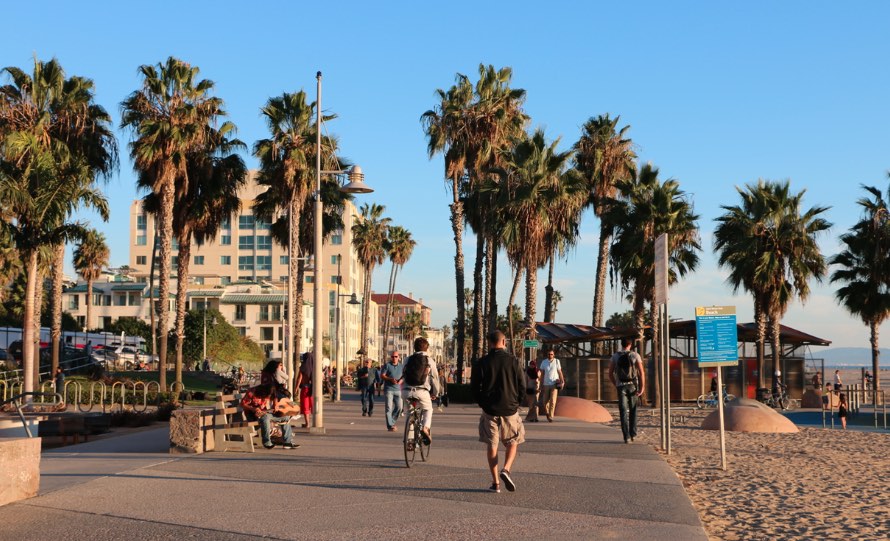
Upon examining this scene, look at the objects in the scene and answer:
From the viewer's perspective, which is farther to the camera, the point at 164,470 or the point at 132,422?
the point at 132,422

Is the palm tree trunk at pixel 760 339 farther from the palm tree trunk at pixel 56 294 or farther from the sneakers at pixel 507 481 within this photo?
the sneakers at pixel 507 481

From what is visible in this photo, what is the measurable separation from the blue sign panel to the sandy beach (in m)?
1.57

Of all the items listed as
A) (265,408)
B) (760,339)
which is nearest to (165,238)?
(265,408)

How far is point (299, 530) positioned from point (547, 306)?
4157 centimetres

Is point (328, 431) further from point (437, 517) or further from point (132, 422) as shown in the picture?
point (437, 517)

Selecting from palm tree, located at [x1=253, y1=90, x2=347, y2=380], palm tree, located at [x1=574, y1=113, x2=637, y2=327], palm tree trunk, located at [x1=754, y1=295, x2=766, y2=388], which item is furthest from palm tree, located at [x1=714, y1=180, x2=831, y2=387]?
palm tree, located at [x1=253, y1=90, x2=347, y2=380]

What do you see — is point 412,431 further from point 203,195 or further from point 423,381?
point 203,195

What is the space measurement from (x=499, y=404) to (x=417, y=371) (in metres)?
3.12

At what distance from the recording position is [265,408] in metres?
14.4

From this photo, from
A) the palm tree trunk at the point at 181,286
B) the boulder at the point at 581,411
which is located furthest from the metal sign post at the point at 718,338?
the palm tree trunk at the point at 181,286

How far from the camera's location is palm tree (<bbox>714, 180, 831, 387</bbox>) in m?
38.4

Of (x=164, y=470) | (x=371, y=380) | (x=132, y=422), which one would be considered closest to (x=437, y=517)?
(x=164, y=470)

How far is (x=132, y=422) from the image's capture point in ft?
70.7

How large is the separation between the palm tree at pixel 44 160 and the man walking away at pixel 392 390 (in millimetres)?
13484
